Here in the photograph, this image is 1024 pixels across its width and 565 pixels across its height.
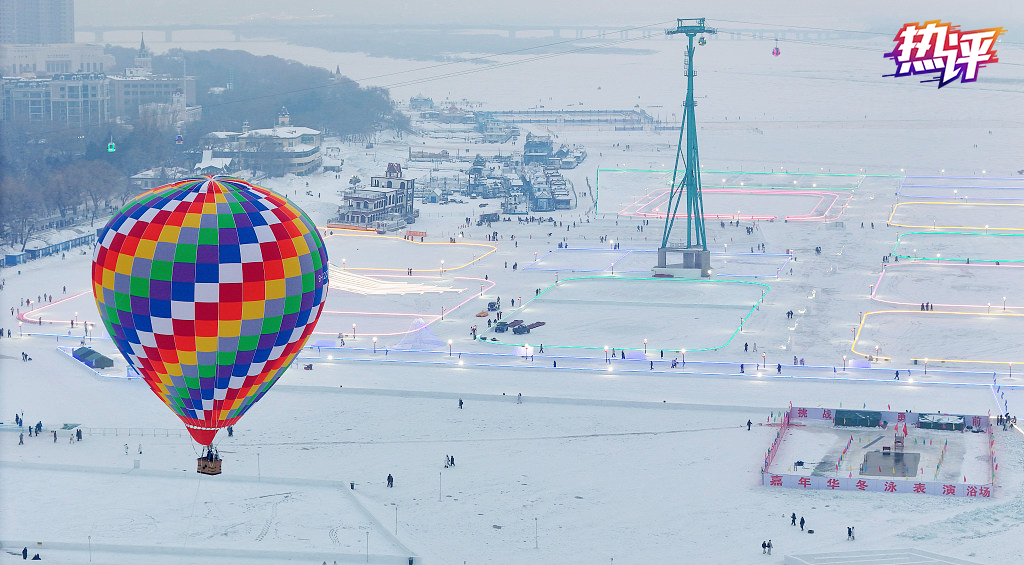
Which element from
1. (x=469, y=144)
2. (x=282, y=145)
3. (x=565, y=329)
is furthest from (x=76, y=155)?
(x=565, y=329)

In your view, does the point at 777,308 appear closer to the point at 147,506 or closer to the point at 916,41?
the point at 916,41

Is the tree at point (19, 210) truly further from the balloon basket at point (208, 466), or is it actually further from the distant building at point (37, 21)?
the distant building at point (37, 21)

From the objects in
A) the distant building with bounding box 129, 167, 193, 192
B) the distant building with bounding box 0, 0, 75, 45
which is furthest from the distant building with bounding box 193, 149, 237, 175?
the distant building with bounding box 0, 0, 75, 45

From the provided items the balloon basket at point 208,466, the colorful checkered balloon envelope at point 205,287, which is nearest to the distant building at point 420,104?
the colorful checkered balloon envelope at point 205,287

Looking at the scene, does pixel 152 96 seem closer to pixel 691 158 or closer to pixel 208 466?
pixel 691 158

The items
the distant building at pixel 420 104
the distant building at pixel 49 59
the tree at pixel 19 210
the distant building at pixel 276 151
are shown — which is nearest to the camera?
the tree at pixel 19 210
